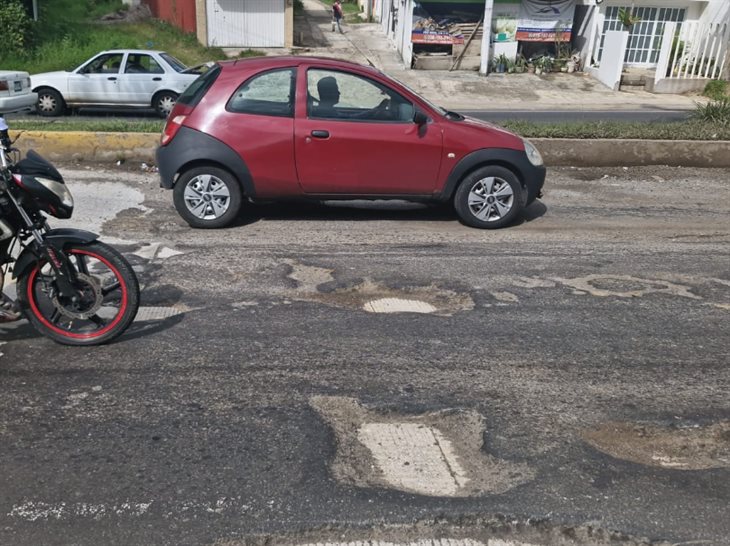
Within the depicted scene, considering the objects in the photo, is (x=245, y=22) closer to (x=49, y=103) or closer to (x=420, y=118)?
(x=49, y=103)

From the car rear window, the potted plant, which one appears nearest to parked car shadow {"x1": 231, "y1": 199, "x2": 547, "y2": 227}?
the car rear window

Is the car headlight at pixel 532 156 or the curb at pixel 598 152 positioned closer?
the car headlight at pixel 532 156

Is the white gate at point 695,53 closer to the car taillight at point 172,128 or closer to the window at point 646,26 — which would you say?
the window at point 646,26

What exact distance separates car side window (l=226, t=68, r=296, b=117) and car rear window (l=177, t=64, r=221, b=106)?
14.1 inches

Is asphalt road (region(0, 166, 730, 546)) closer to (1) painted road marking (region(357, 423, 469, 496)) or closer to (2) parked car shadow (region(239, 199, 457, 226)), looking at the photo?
(1) painted road marking (region(357, 423, 469, 496))

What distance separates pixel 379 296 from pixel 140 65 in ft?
43.3

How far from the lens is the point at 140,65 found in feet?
55.6

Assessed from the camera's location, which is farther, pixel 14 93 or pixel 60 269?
pixel 14 93

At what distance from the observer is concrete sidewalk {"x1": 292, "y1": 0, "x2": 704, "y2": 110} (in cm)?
2366

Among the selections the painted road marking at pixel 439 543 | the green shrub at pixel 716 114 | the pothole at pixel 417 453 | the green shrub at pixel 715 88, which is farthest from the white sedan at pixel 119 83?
the green shrub at pixel 715 88

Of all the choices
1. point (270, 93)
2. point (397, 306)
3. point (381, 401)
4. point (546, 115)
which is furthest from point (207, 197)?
point (546, 115)

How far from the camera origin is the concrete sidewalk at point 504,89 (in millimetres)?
23656

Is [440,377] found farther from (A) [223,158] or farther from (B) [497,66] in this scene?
(B) [497,66]

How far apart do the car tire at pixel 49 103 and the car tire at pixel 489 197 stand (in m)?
12.5
